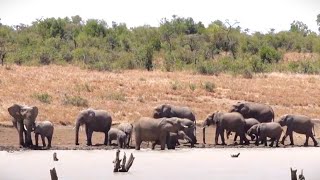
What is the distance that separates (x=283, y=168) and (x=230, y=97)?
18589 mm

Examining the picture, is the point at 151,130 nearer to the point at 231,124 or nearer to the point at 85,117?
the point at 85,117

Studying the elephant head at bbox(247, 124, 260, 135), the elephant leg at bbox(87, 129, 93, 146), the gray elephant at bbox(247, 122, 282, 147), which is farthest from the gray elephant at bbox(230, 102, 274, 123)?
the elephant leg at bbox(87, 129, 93, 146)

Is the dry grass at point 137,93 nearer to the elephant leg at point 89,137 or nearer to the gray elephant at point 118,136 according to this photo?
the elephant leg at point 89,137

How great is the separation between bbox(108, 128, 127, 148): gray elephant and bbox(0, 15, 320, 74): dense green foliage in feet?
85.7

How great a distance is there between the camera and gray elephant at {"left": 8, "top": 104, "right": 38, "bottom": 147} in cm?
2488

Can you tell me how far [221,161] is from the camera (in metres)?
22.2

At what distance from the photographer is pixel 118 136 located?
25516mm

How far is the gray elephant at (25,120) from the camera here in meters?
24.9

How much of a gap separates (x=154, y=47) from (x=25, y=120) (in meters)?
44.3

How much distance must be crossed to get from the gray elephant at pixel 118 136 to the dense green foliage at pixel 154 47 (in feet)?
85.7

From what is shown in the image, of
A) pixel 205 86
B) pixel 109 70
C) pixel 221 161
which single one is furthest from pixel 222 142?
pixel 109 70

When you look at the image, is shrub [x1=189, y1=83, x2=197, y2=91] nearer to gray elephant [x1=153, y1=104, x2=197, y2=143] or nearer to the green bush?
gray elephant [x1=153, y1=104, x2=197, y2=143]

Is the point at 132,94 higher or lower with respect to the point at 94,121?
higher

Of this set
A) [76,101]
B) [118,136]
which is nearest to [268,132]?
[118,136]
